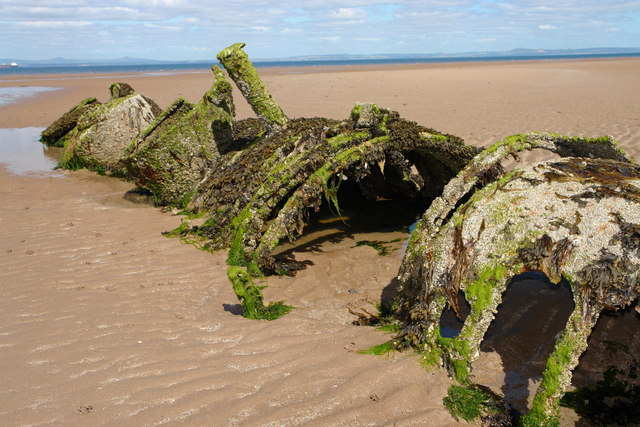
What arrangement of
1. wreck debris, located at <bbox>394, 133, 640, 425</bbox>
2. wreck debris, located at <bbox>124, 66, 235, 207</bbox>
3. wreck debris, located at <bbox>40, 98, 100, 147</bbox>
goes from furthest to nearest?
wreck debris, located at <bbox>40, 98, 100, 147</bbox> → wreck debris, located at <bbox>124, 66, 235, 207</bbox> → wreck debris, located at <bbox>394, 133, 640, 425</bbox>

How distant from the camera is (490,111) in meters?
20.1

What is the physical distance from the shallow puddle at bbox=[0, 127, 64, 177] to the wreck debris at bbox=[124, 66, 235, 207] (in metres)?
4.58

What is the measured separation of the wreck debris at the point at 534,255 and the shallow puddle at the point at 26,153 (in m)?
10.6

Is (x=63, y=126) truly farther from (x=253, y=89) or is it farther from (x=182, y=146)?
(x=253, y=89)

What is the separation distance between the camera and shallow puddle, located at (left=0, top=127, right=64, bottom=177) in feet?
41.8

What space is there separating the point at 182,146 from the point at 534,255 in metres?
6.42

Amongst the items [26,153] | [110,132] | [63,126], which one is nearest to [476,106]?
[110,132]

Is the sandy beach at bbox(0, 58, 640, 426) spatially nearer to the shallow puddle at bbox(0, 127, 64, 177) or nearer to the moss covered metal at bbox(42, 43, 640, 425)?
the moss covered metal at bbox(42, 43, 640, 425)

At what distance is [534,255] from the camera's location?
3.80 m

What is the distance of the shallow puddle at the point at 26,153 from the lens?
12.7 m

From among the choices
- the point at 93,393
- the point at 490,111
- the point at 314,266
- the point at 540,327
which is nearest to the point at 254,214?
the point at 314,266

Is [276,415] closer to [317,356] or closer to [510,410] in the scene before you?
[317,356]

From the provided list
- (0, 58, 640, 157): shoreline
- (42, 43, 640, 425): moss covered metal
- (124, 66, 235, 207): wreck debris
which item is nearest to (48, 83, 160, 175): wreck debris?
(124, 66, 235, 207): wreck debris

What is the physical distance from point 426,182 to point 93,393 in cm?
605
